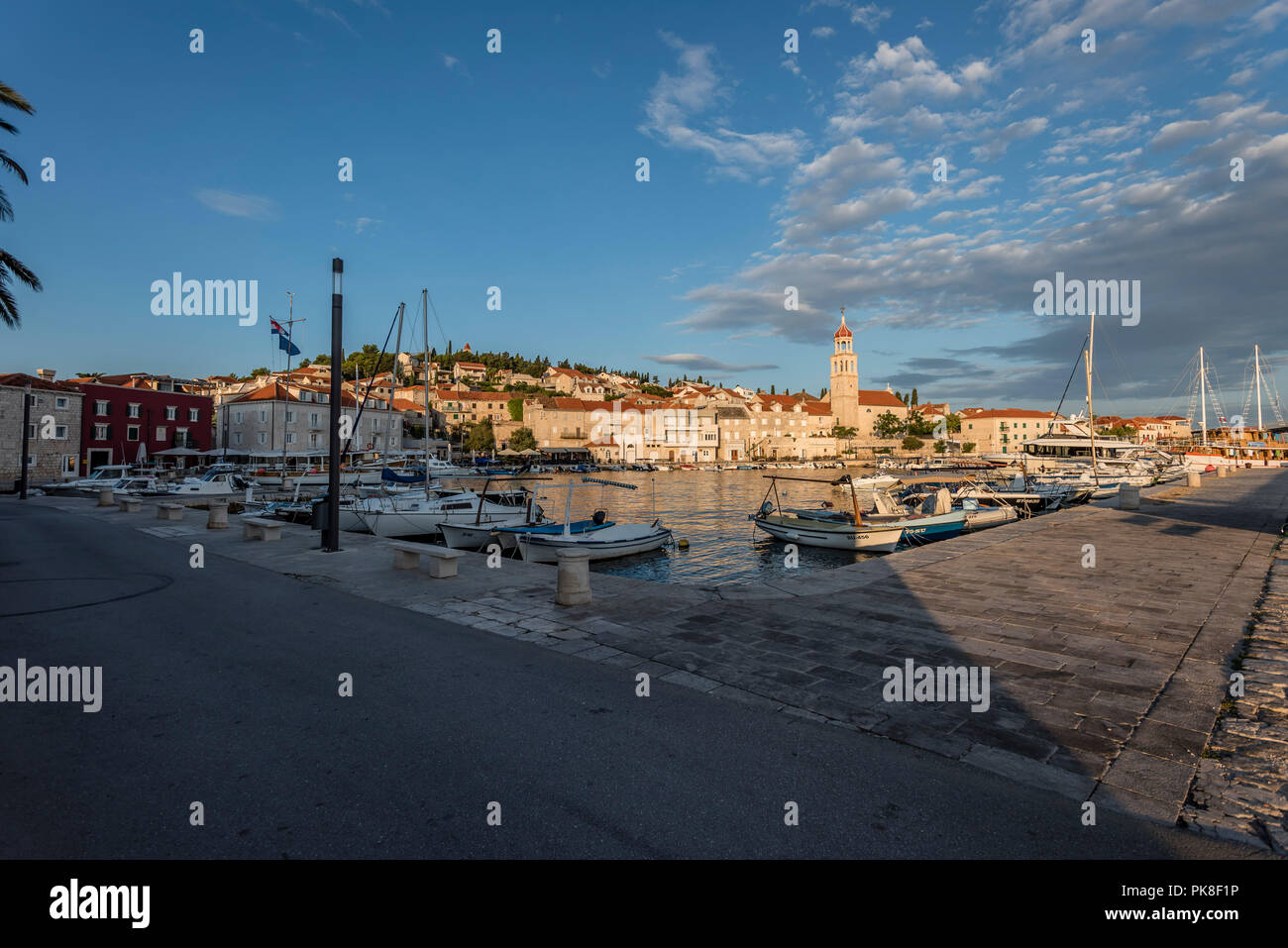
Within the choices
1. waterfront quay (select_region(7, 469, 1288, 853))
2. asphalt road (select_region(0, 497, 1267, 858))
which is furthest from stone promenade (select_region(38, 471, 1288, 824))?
asphalt road (select_region(0, 497, 1267, 858))

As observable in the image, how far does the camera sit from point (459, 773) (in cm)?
405

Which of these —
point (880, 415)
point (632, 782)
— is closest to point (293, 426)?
point (632, 782)

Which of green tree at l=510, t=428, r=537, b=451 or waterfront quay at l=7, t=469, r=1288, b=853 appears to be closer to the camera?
waterfront quay at l=7, t=469, r=1288, b=853

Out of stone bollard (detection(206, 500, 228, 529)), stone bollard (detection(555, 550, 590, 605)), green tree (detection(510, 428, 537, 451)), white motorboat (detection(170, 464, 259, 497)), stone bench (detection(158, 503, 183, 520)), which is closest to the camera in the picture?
stone bollard (detection(555, 550, 590, 605))

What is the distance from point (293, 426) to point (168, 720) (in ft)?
232

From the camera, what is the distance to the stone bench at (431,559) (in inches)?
422

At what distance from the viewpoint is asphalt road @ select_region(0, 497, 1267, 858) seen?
333cm

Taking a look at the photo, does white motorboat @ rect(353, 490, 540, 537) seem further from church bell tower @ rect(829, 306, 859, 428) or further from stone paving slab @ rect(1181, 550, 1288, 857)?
church bell tower @ rect(829, 306, 859, 428)

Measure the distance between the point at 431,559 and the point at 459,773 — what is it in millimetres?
7411

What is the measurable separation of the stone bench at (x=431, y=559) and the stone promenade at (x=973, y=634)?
0.29 metres

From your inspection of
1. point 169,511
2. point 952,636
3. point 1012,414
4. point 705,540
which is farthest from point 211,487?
point 1012,414

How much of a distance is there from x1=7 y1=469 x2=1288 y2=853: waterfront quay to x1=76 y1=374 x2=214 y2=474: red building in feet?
169

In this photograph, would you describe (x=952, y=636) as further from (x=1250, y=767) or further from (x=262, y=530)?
(x=262, y=530)
